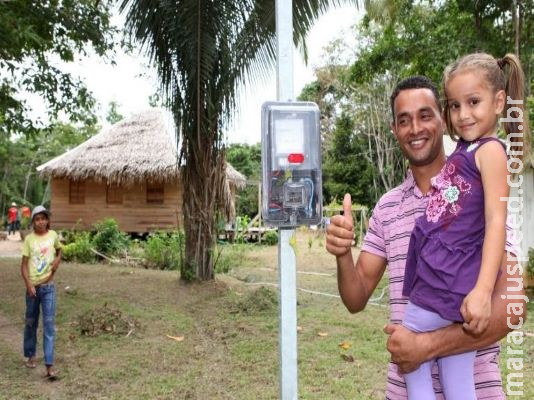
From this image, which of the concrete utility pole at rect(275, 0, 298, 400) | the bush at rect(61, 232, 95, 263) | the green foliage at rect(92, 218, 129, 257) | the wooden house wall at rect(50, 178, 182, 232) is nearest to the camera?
the concrete utility pole at rect(275, 0, 298, 400)

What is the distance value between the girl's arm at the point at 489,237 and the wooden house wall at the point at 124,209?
1744 cm

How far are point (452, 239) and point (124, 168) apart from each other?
17.5m

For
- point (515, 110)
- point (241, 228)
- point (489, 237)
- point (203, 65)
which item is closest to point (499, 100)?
point (515, 110)

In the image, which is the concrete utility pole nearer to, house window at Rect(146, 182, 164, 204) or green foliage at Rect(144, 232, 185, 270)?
green foliage at Rect(144, 232, 185, 270)

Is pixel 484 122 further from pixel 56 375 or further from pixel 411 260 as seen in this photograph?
pixel 56 375

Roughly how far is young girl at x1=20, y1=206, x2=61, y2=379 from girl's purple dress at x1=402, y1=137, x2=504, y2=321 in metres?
4.16

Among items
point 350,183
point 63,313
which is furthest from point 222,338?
point 350,183

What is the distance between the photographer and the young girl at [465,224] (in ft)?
5.28

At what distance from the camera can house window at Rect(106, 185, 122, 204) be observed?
64.6 feet

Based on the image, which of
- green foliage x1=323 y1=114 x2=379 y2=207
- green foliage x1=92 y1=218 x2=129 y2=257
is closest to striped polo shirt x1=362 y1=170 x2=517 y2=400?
green foliage x1=92 y1=218 x2=129 y2=257

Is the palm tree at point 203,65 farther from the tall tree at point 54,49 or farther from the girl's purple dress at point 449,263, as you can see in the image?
the girl's purple dress at point 449,263

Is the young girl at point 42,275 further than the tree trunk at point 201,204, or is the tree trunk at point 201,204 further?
the tree trunk at point 201,204

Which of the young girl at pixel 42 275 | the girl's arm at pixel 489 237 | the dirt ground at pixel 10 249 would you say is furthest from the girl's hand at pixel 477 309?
the dirt ground at pixel 10 249

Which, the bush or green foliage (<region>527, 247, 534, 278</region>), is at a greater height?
green foliage (<region>527, 247, 534, 278</region>)
